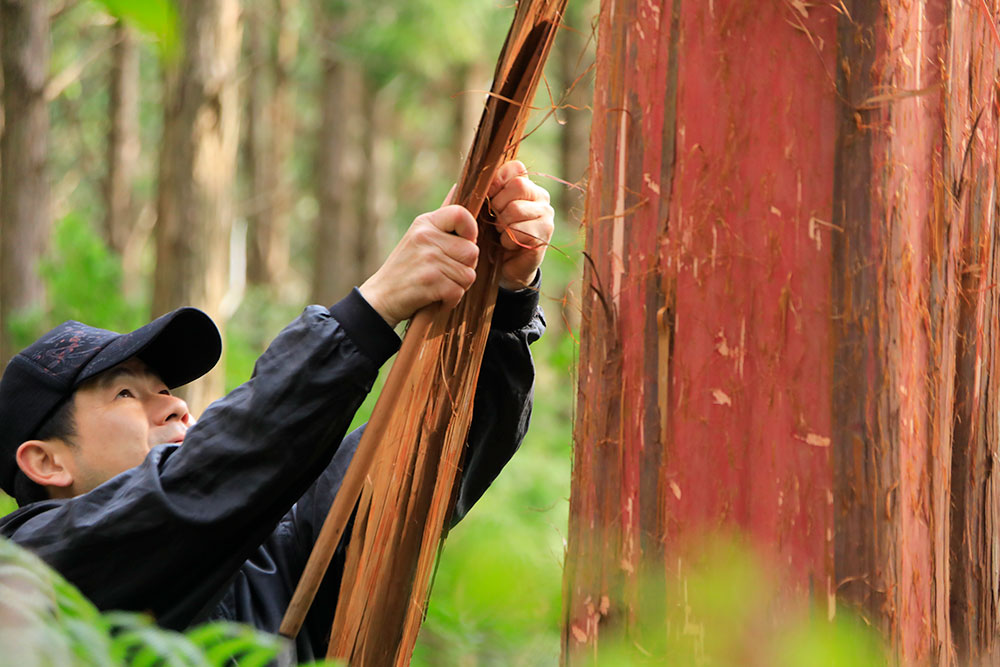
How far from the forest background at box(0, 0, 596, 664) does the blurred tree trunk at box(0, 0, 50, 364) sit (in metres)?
0.01

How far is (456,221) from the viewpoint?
1.66 metres

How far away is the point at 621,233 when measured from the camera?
52.0 inches

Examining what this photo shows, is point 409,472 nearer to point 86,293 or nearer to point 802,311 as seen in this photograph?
point 802,311

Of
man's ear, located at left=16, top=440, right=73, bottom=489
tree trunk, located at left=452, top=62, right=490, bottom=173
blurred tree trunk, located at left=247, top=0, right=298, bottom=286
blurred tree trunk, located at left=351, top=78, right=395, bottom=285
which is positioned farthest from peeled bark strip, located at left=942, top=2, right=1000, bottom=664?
blurred tree trunk, located at left=247, top=0, right=298, bottom=286

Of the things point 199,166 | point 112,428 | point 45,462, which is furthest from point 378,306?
point 199,166

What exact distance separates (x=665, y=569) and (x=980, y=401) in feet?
1.65

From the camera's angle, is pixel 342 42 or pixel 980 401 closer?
pixel 980 401

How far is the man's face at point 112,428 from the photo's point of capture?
2.16 metres

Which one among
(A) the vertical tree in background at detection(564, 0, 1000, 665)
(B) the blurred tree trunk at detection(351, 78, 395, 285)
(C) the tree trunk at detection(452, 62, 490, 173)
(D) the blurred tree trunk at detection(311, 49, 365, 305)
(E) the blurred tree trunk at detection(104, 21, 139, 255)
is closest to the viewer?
(A) the vertical tree in background at detection(564, 0, 1000, 665)

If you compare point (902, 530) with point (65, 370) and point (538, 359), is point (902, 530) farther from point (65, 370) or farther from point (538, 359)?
point (538, 359)

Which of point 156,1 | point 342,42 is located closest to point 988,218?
point 156,1

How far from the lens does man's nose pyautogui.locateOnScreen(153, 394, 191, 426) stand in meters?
2.24

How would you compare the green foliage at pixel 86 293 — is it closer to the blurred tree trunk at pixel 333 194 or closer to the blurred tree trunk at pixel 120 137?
the blurred tree trunk at pixel 333 194

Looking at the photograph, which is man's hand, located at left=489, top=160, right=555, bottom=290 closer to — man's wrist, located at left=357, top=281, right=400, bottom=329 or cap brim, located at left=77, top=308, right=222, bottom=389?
man's wrist, located at left=357, top=281, right=400, bottom=329
